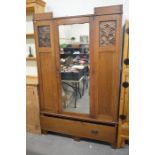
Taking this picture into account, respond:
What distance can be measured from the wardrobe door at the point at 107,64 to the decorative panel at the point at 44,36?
678 millimetres

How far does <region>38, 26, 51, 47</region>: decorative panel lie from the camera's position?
2049 mm

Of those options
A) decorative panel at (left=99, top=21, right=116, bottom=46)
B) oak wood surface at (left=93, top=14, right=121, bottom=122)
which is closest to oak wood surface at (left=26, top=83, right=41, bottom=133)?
oak wood surface at (left=93, top=14, right=121, bottom=122)

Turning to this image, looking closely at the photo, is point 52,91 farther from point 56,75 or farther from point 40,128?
point 40,128

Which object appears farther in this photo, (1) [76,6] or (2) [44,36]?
(1) [76,6]

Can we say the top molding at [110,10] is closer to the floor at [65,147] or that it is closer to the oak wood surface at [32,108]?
the oak wood surface at [32,108]

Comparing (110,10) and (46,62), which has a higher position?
(110,10)

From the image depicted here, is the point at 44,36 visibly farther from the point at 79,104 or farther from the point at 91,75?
the point at 79,104

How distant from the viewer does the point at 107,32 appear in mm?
1796

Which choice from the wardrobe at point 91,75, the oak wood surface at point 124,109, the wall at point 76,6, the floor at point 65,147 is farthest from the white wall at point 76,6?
the floor at point 65,147

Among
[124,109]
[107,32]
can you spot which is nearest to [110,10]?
[107,32]

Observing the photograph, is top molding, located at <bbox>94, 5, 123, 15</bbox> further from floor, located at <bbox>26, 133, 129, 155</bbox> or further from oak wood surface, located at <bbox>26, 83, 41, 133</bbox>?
floor, located at <bbox>26, 133, 129, 155</bbox>

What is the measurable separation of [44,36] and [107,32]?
34.7 inches
